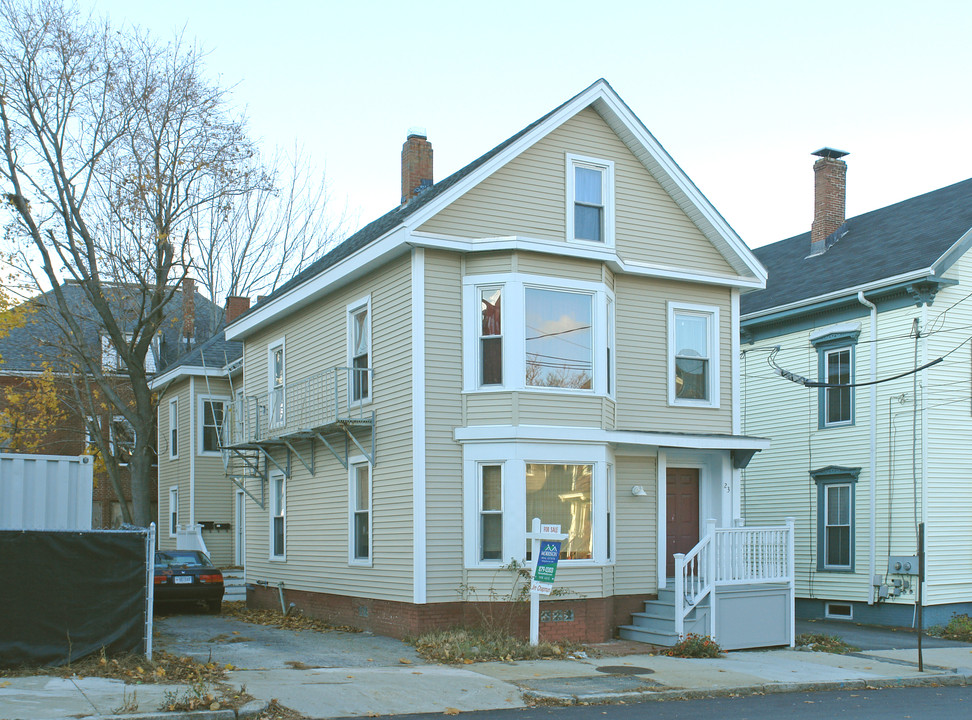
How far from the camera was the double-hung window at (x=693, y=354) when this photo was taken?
714 inches

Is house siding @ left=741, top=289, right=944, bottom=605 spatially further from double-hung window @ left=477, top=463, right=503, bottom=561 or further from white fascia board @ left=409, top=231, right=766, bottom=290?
double-hung window @ left=477, top=463, right=503, bottom=561

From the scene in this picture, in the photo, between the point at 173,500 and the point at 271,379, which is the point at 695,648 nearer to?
the point at 271,379

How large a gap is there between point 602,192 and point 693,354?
3433mm

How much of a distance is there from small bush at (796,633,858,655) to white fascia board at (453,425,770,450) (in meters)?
3.52

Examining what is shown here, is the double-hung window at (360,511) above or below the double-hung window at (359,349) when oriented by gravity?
below

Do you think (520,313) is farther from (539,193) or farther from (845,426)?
(845,426)

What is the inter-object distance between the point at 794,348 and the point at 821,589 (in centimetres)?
534

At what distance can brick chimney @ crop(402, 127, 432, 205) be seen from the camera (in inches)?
831

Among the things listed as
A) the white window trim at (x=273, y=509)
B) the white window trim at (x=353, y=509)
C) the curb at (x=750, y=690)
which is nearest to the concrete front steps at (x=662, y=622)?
the curb at (x=750, y=690)

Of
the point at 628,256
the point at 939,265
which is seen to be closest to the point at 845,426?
the point at 939,265

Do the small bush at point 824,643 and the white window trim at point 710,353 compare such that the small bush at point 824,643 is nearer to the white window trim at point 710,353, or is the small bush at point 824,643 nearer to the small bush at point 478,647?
the white window trim at point 710,353

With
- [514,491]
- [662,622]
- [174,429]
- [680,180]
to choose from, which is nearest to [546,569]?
[514,491]

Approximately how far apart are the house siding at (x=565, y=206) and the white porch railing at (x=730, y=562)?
488 centimetres

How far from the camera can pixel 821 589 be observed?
2170 centimetres
